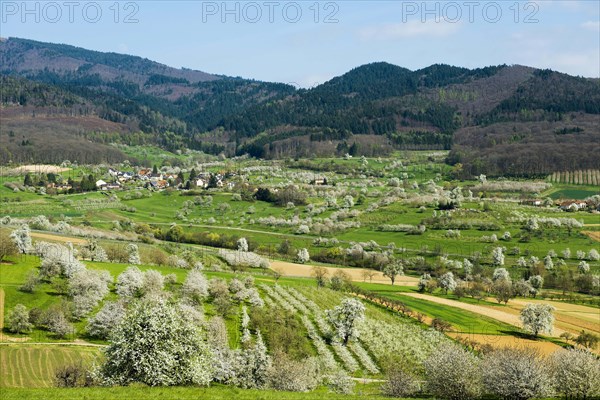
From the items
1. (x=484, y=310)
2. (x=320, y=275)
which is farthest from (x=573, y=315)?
(x=320, y=275)

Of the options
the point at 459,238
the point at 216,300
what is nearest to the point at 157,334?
the point at 216,300

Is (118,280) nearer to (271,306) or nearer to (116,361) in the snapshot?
(271,306)

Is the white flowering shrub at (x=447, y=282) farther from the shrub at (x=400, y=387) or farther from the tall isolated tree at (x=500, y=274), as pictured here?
the shrub at (x=400, y=387)

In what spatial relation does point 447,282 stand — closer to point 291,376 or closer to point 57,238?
point 291,376

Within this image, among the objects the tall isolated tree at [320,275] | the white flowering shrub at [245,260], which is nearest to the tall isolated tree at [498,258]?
the tall isolated tree at [320,275]

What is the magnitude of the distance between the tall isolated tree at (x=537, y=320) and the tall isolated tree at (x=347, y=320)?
19659 mm

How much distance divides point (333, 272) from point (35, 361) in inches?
2232

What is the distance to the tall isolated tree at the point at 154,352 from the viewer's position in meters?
35.4

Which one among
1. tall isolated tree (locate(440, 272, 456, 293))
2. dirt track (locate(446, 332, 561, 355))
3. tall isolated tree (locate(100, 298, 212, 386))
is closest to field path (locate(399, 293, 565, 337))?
dirt track (locate(446, 332, 561, 355))

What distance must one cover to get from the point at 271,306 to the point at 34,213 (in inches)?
3524

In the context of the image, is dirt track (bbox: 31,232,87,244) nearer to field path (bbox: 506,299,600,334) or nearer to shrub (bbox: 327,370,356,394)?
shrub (bbox: 327,370,356,394)

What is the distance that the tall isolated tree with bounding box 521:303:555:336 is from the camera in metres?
69.8

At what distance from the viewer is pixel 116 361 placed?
35.7 meters

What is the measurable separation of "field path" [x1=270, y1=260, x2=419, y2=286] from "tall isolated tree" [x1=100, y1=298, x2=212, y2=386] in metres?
61.6
